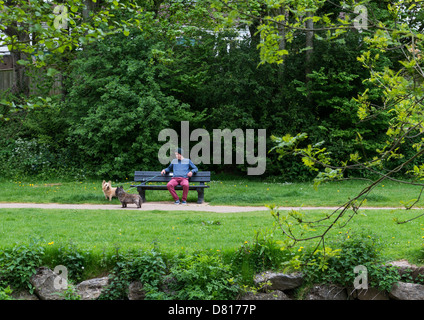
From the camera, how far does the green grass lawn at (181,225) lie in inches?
290

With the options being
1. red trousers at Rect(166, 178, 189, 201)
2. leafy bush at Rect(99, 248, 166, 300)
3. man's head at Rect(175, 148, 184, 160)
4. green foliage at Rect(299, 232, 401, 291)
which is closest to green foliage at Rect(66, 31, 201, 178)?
man's head at Rect(175, 148, 184, 160)

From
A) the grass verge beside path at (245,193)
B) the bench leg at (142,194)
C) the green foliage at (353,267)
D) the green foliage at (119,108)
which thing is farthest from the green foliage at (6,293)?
the green foliage at (119,108)

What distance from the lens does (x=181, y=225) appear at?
9.06m

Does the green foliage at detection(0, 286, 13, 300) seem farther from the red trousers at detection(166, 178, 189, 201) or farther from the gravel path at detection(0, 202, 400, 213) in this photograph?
the red trousers at detection(166, 178, 189, 201)

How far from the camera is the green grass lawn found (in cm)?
736

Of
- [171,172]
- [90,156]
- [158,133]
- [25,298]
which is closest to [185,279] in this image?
[25,298]

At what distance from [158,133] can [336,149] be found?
6.40 m

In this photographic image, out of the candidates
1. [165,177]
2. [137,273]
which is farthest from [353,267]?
[165,177]

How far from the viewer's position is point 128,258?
6633 millimetres

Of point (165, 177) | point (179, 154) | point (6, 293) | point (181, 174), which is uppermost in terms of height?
point (179, 154)

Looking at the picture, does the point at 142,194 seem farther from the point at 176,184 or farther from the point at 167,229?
the point at 167,229

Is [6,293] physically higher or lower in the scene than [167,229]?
lower

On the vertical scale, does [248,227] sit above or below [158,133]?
below
